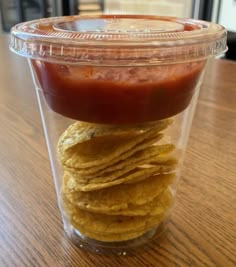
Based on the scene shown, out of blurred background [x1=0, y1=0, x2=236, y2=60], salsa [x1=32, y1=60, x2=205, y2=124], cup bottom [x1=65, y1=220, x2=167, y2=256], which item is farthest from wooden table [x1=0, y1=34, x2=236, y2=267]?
blurred background [x1=0, y1=0, x2=236, y2=60]

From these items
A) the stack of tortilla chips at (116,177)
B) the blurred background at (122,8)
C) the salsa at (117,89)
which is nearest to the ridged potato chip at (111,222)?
the stack of tortilla chips at (116,177)

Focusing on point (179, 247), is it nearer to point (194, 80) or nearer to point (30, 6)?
point (194, 80)

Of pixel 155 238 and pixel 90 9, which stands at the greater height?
pixel 155 238

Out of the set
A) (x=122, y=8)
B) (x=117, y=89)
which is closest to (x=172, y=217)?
(x=117, y=89)

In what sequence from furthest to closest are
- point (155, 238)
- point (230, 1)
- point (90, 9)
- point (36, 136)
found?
point (90, 9) → point (230, 1) → point (36, 136) → point (155, 238)

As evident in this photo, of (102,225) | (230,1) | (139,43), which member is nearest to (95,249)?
(102,225)

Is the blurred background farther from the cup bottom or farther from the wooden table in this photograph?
the cup bottom
